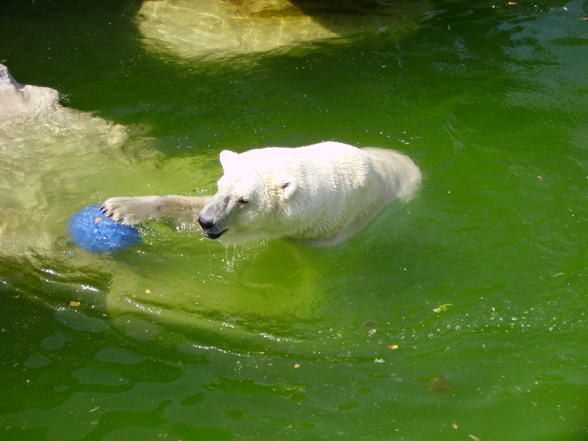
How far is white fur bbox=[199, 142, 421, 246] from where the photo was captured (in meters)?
4.46

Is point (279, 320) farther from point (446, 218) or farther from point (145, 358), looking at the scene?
point (446, 218)

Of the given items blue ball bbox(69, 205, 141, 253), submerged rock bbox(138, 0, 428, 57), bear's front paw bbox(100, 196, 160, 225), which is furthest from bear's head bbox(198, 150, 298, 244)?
submerged rock bbox(138, 0, 428, 57)

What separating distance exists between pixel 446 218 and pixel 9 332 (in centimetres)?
407

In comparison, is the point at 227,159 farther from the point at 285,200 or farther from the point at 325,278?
the point at 325,278

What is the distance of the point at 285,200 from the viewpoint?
4.63 meters

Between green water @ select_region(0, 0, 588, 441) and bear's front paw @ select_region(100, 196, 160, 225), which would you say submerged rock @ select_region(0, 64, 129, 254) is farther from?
bear's front paw @ select_region(100, 196, 160, 225)

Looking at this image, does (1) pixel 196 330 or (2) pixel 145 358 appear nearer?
(2) pixel 145 358

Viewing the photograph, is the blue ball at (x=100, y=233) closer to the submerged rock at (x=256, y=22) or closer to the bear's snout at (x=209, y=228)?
the bear's snout at (x=209, y=228)

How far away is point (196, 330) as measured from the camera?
180 inches

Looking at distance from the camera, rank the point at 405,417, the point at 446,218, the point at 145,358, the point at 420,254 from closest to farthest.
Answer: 1. the point at 405,417
2. the point at 145,358
3. the point at 420,254
4. the point at 446,218

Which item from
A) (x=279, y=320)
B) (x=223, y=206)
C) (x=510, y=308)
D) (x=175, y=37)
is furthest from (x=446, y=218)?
(x=175, y=37)

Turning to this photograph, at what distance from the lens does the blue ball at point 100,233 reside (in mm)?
5066

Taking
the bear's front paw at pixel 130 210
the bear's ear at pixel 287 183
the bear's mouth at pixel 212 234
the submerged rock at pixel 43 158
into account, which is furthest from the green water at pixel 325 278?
the bear's ear at pixel 287 183

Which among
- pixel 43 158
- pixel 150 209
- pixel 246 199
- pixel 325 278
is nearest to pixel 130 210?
pixel 150 209
